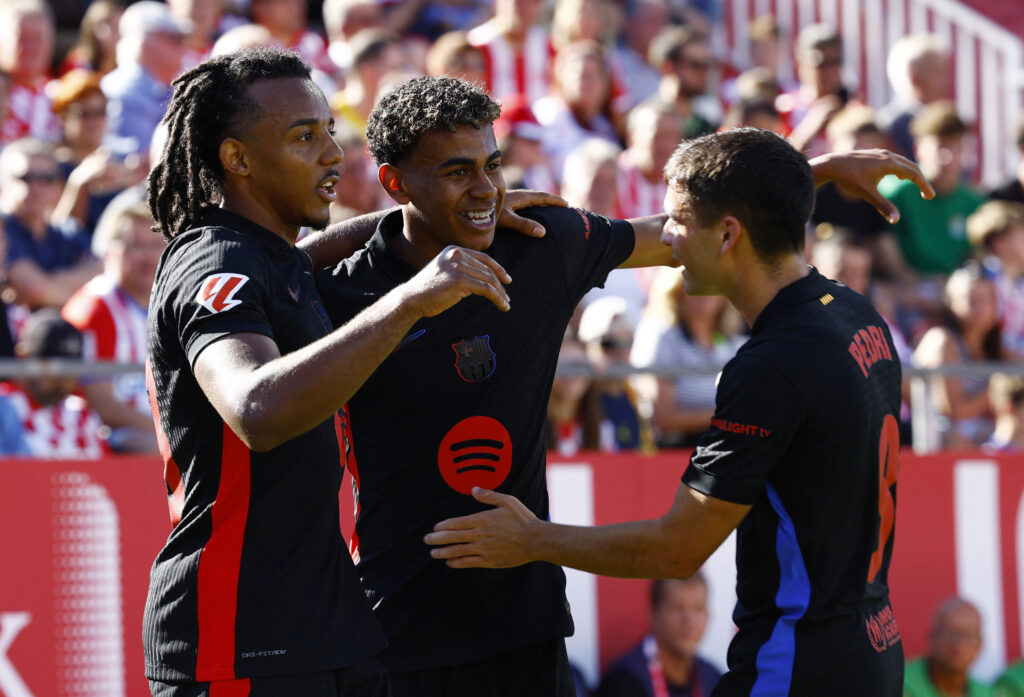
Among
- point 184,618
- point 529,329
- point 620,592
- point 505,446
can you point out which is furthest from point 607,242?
point 620,592

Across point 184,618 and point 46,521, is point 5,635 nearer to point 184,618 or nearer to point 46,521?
point 46,521

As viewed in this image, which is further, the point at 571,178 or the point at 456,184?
the point at 571,178

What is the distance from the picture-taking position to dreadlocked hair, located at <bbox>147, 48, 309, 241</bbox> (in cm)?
321

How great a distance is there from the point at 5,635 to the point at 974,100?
10414 millimetres

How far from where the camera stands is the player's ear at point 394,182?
3.87 meters

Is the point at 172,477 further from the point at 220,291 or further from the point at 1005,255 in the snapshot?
the point at 1005,255

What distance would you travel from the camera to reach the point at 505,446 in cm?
378

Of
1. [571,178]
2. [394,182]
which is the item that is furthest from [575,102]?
[394,182]

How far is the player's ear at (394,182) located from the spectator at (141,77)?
4753mm

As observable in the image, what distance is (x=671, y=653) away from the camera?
6.52 m

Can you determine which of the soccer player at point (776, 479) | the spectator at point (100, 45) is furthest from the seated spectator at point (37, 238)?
the soccer player at point (776, 479)

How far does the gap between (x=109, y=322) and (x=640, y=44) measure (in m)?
6.70

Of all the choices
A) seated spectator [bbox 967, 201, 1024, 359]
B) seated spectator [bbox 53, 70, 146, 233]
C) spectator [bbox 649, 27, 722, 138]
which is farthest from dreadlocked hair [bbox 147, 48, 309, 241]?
spectator [bbox 649, 27, 722, 138]

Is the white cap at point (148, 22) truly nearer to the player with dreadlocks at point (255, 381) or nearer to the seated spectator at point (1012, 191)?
the player with dreadlocks at point (255, 381)
